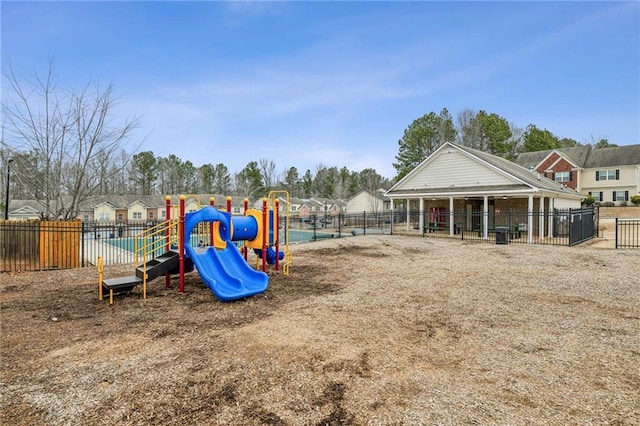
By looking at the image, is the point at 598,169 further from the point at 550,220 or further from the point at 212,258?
the point at 212,258

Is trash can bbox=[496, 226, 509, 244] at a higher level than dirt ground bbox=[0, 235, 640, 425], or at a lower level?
higher

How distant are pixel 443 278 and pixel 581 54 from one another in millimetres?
16465

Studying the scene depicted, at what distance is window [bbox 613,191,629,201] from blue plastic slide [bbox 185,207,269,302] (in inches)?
1769

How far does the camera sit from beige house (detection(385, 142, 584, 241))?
18656 mm

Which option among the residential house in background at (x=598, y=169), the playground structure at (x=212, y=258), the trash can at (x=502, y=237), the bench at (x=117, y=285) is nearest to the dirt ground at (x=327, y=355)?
the bench at (x=117, y=285)

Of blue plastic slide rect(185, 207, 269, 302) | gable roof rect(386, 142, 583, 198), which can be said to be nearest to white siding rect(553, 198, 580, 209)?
gable roof rect(386, 142, 583, 198)

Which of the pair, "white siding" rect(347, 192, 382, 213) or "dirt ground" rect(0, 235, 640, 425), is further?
"white siding" rect(347, 192, 382, 213)

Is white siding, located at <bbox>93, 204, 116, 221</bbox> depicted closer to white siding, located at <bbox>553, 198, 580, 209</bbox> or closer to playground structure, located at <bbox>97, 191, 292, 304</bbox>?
playground structure, located at <bbox>97, 191, 292, 304</bbox>

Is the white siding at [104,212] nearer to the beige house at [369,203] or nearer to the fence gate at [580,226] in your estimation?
the beige house at [369,203]

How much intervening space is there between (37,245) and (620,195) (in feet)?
162

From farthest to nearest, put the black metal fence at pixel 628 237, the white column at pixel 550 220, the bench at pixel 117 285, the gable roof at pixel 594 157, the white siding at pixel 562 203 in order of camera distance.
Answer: the gable roof at pixel 594 157
the white siding at pixel 562 203
the white column at pixel 550 220
the black metal fence at pixel 628 237
the bench at pixel 117 285

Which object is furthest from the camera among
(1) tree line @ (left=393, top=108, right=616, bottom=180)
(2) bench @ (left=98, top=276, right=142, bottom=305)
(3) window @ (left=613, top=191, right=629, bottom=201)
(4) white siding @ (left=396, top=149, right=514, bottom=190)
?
(1) tree line @ (left=393, top=108, right=616, bottom=180)

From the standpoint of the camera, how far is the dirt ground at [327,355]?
2879 millimetres

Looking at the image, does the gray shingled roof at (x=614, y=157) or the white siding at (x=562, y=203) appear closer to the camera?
the white siding at (x=562, y=203)
